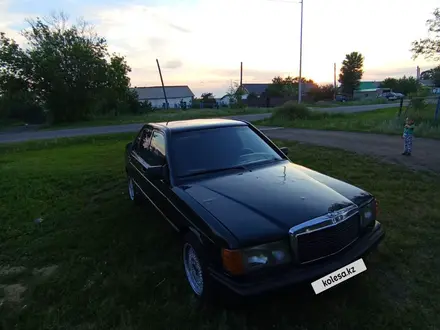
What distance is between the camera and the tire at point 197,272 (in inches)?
102

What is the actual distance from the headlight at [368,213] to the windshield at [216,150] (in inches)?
49.6

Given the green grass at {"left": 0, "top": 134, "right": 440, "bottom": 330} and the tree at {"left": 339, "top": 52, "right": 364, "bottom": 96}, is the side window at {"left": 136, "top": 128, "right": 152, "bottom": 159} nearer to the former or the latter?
the green grass at {"left": 0, "top": 134, "right": 440, "bottom": 330}

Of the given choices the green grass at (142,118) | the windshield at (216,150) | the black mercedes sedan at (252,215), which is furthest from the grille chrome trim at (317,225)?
the green grass at (142,118)

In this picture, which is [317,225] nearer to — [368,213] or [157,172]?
[368,213]

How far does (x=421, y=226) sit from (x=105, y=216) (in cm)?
426

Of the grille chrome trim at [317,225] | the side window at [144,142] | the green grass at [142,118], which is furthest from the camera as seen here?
the green grass at [142,118]

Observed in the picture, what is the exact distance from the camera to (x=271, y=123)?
59.3 feet

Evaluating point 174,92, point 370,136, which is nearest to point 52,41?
point 370,136

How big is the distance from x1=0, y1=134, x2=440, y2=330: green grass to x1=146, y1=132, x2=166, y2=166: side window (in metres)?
0.88

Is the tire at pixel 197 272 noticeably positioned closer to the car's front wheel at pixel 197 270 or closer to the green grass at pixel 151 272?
the car's front wheel at pixel 197 270

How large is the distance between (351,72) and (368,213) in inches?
3078

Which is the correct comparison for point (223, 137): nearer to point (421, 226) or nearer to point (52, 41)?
point (421, 226)

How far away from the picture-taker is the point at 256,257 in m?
2.41

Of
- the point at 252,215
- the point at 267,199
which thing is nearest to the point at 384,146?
the point at 267,199
